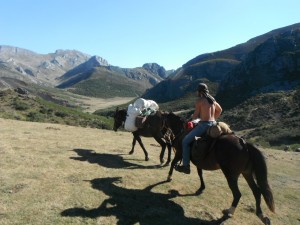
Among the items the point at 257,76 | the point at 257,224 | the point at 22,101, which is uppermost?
the point at 257,76

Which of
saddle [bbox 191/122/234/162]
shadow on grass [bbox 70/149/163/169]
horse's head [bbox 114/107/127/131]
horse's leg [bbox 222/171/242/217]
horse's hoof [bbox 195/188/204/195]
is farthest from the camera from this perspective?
horse's head [bbox 114/107/127/131]

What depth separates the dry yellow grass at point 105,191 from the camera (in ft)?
33.1

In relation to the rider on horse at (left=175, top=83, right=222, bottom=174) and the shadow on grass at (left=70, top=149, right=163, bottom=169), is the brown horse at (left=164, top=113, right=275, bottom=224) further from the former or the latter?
the shadow on grass at (left=70, top=149, right=163, bottom=169)

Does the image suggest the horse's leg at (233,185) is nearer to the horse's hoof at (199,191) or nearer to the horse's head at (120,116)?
the horse's hoof at (199,191)

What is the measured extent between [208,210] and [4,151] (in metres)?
9.48

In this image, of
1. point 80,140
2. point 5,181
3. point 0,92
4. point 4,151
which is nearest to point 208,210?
point 5,181

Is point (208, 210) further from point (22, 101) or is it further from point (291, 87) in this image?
point (291, 87)

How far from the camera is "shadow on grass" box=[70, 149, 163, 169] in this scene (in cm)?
1580

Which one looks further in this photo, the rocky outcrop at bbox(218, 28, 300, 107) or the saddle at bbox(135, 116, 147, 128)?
the rocky outcrop at bbox(218, 28, 300, 107)

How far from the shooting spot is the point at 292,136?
164 feet

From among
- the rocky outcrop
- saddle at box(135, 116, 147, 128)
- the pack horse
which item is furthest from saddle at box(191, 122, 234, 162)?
the rocky outcrop

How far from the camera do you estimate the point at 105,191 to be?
11891 mm

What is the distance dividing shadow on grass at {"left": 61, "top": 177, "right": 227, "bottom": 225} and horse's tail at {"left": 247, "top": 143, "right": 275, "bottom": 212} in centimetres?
151

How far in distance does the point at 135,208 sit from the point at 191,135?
122 inches
